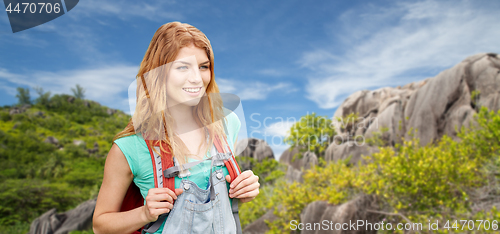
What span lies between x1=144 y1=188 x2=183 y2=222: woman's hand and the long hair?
14cm

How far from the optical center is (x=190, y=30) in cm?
132

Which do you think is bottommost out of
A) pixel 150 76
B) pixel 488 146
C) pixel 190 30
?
pixel 488 146

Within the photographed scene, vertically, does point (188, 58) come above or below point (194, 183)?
above

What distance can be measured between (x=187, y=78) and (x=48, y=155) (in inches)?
891

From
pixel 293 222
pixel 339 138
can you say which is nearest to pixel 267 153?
pixel 339 138

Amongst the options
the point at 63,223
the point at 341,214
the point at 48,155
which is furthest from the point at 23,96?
the point at 341,214

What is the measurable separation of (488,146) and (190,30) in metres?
6.81

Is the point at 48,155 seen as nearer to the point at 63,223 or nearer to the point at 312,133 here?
the point at 63,223

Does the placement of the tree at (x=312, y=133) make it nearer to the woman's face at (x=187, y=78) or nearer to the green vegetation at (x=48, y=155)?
the green vegetation at (x=48, y=155)

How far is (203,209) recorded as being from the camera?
116 cm

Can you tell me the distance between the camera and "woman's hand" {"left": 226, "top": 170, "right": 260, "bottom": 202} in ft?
4.00

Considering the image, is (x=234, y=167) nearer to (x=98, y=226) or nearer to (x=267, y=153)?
(x=98, y=226)

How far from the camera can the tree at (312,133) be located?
1930 centimetres

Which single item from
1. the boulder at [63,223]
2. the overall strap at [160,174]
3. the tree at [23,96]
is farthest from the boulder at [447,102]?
the tree at [23,96]
